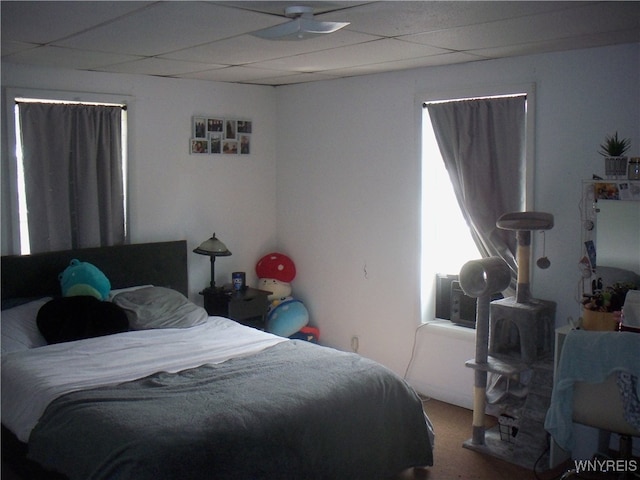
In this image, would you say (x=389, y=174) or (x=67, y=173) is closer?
(x=67, y=173)

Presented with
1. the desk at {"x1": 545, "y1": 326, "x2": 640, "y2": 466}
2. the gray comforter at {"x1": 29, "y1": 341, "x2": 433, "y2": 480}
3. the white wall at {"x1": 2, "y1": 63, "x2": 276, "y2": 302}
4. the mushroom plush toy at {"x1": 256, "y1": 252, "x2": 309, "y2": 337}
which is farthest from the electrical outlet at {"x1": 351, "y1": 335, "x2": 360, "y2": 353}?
the desk at {"x1": 545, "y1": 326, "x2": 640, "y2": 466}

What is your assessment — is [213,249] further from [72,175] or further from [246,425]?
[246,425]

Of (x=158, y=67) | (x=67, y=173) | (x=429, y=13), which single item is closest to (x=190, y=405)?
(x=429, y=13)

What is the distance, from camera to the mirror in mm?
3592

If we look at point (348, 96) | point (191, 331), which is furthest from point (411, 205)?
point (191, 331)

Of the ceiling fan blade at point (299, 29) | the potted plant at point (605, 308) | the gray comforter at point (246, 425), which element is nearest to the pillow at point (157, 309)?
the gray comforter at point (246, 425)

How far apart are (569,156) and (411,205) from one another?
1.23m

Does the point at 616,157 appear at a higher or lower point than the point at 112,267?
higher

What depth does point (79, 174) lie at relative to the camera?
15.3ft

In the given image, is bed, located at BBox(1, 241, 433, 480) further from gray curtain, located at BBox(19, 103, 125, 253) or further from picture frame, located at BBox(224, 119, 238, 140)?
picture frame, located at BBox(224, 119, 238, 140)

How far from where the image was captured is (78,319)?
4.06 meters

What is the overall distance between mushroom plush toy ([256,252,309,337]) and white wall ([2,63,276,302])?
182mm

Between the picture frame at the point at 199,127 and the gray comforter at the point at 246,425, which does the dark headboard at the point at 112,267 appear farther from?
the gray comforter at the point at 246,425

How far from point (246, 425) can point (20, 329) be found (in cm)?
184
